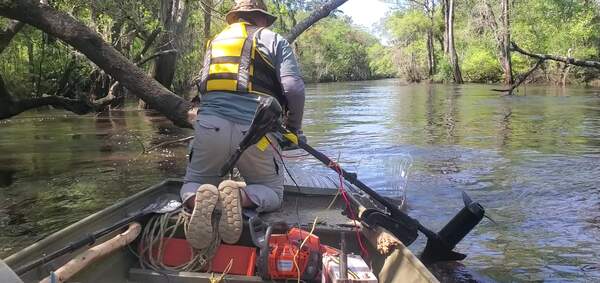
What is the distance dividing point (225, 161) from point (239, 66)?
2.42 feet

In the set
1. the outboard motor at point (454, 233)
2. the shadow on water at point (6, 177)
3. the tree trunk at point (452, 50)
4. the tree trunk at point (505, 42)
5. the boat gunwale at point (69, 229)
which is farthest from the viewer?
the tree trunk at point (452, 50)

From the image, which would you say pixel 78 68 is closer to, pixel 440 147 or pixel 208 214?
pixel 440 147

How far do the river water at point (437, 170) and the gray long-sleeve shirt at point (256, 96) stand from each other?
2.51 m

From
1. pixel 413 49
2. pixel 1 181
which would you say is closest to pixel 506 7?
pixel 413 49

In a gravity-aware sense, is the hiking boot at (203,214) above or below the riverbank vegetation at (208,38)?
below

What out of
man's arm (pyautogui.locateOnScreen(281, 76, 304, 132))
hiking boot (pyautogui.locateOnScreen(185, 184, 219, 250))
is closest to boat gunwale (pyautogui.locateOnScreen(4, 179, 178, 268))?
hiking boot (pyautogui.locateOnScreen(185, 184, 219, 250))

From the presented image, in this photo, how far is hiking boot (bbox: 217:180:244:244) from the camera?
4047mm

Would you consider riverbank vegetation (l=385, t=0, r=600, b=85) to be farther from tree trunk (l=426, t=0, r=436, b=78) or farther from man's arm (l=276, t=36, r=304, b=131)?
man's arm (l=276, t=36, r=304, b=131)

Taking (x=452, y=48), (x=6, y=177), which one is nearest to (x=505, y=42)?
(x=452, y=48)

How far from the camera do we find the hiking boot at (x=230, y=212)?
13.3ft

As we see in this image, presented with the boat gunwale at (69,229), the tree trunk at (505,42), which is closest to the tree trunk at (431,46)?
the tree trunk at (505,42)

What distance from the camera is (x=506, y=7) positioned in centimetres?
4131

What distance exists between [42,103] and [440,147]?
325 inches

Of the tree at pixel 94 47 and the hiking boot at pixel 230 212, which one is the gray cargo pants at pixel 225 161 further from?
the tree at pixel 94 47
